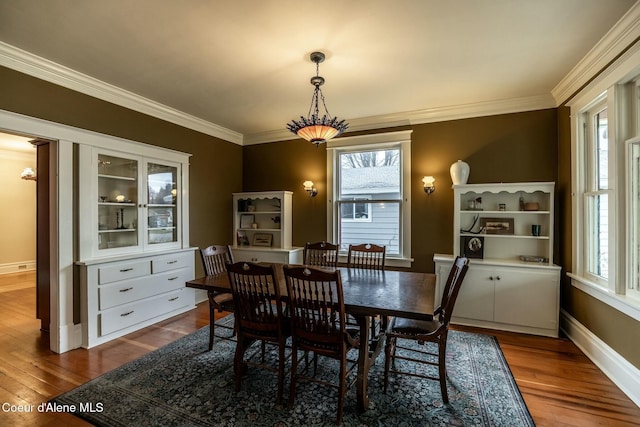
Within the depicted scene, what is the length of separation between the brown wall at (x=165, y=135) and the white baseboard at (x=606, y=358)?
4.74 meters

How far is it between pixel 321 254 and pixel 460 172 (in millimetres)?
2033

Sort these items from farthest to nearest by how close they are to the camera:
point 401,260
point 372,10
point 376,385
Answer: point 401,260, point 376,385, point 372,10

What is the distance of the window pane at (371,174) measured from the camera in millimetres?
4391

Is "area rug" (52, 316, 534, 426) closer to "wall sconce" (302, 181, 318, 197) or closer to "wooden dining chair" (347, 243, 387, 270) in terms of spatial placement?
"wooden dining chair" (347, 243, 387, 270)

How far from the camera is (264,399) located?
85.4 inches

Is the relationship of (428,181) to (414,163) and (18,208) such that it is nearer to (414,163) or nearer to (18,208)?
(414,163)

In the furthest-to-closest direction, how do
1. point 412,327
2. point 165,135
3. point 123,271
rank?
point 165,135 < point 123,271 < point 412,327

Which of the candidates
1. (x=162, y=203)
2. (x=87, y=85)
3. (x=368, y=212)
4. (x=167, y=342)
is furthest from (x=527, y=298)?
(x=87, y=85)

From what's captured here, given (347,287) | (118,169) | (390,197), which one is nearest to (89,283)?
(118,169)

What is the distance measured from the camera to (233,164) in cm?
522

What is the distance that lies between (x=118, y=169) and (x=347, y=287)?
3081 millimetres

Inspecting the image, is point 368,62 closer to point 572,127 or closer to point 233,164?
point 572,127

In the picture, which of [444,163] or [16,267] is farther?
[16,267]

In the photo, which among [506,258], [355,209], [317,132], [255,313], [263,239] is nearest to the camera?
[255,313]
